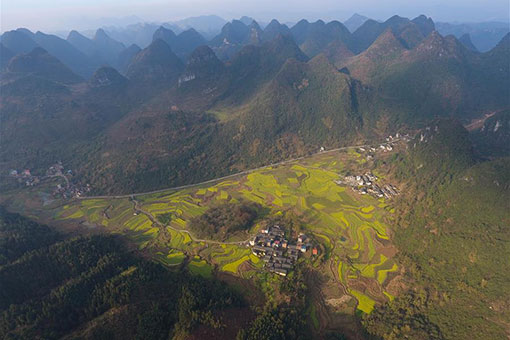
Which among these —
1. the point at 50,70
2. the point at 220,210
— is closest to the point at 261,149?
the point at 220,210

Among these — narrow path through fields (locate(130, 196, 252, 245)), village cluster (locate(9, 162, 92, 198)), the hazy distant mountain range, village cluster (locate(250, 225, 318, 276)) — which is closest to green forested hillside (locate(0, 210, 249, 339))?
village cluster (locate(250, 225, 318, 276))

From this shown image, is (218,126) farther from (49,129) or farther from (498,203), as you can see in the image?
(498,203)

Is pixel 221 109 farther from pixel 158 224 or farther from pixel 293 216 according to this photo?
pixel 293 216

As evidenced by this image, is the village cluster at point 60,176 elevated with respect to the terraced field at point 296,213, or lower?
elevated

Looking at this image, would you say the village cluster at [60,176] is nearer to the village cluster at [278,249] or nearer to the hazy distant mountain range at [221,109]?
the hazy distant mountain range at [221,109]

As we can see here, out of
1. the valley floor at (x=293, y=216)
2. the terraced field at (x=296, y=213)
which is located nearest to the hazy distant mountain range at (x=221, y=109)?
the terraced field at (x=296, y=213)

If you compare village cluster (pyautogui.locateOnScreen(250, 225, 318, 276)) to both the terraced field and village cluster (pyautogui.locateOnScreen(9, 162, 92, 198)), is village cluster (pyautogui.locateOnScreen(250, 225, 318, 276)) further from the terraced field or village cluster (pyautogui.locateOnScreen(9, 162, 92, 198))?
village cluster (pyautogui.locateOnScreen(9, 162, 92, 198))
